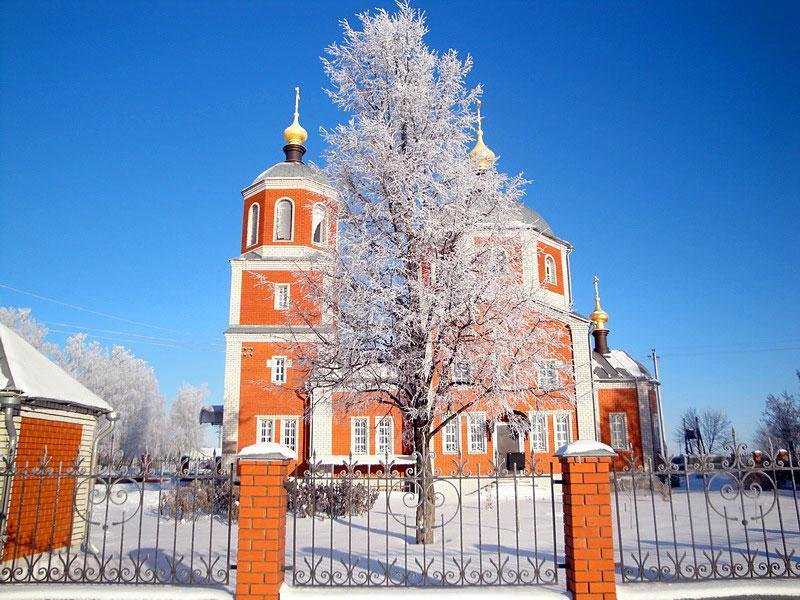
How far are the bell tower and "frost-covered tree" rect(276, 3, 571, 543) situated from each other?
34.5ft

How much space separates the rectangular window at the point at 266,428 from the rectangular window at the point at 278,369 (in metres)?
1.57

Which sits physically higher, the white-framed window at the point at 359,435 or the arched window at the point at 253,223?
the arched window at the point at 253,223

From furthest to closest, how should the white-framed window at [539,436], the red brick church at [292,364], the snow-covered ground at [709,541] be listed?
1. the white-framed window at [539,436]
2. the red brick church at [292,364]
3. the snow-covered ground at [709,541]

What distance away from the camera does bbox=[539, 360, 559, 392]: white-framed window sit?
1173 centimetres

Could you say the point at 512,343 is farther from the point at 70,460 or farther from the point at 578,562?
the point at 70,460

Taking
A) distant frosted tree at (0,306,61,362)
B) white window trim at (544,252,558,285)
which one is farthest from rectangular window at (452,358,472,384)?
distant frosted tree at (0,306,61,362)

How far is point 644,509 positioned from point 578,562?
12.0 meters

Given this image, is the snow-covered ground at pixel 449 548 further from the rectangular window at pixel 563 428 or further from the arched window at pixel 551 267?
the arched window at pixel 551 267

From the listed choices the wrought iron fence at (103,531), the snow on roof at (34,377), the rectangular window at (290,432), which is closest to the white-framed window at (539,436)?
the rectangular window at (290,432)

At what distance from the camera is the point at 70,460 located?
9.85m

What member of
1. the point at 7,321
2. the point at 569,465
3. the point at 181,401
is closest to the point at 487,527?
the point at 569,465

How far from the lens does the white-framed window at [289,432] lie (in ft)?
74.7

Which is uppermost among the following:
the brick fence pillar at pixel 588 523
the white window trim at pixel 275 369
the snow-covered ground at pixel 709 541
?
the white window trim at pixel 275 369

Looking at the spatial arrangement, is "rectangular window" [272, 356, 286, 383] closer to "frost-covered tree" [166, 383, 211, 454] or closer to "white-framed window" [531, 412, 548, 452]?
"white-framed window" [531, 412, 548, 452]
